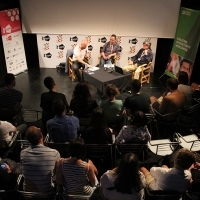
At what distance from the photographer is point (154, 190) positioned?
249cm

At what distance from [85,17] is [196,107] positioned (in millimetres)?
4321

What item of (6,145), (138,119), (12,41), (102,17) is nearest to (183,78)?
(138,119)

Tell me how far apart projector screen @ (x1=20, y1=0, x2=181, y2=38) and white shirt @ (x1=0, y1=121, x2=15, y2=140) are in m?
4.55

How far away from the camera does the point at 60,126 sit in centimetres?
325

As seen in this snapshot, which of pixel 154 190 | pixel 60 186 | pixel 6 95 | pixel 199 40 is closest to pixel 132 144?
pixel 154 190

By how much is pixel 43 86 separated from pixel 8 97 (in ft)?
8.33

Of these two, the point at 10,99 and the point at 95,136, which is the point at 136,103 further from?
the point at 10,99

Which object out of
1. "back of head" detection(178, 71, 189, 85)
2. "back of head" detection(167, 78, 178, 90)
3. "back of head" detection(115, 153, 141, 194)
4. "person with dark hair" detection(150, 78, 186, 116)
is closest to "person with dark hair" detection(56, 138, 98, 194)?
"back of head" detection(115, 153, 141, 194)

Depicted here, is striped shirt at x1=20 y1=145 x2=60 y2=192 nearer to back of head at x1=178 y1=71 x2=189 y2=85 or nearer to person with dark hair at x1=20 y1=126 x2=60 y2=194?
person with dark hair at x1=20 y1=126 x2=60 y2=194

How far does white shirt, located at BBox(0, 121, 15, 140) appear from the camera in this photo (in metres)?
3.34

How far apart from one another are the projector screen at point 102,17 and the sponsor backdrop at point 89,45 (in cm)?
14

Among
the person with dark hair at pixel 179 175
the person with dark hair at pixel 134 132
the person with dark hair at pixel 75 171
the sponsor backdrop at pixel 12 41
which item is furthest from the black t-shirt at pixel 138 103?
the sponsor backdrop at pixel 12 41

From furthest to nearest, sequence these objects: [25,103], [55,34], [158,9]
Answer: [55,34]
[158,9]
[25,103]

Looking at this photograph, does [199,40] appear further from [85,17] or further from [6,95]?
[6,95]
